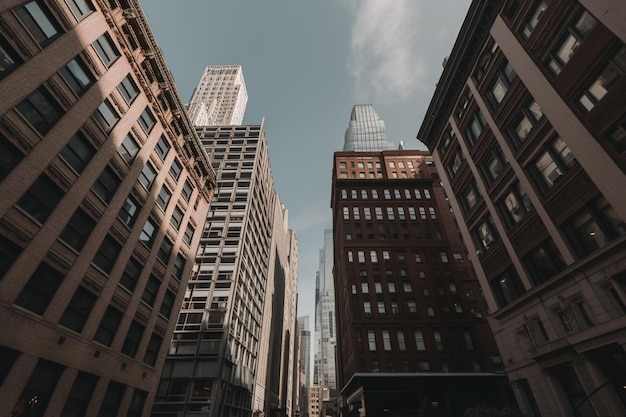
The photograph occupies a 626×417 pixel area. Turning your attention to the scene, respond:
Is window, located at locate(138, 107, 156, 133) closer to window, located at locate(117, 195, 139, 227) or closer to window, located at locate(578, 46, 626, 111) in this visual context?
window, located at locate(117, 195, 139, 227)

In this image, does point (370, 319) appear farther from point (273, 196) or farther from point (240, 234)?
point (273, 196)

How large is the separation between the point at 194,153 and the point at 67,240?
48.8 feet

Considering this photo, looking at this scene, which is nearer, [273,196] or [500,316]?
[500,316]

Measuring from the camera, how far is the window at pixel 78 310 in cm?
1504

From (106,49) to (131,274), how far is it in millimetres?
14436

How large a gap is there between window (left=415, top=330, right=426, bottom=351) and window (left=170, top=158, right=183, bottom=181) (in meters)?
40.8

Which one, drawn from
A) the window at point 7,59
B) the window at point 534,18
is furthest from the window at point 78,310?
the window at point 534,18

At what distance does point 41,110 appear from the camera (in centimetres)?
1410

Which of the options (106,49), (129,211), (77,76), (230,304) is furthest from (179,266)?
(106,49)

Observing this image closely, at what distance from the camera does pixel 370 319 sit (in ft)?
156

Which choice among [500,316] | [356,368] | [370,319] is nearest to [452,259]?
[370,319]

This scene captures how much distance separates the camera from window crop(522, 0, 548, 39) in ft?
59.4

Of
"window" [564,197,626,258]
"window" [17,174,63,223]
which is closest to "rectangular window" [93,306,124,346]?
"window" [17,174,63,223]

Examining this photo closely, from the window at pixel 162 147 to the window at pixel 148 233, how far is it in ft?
18.1
